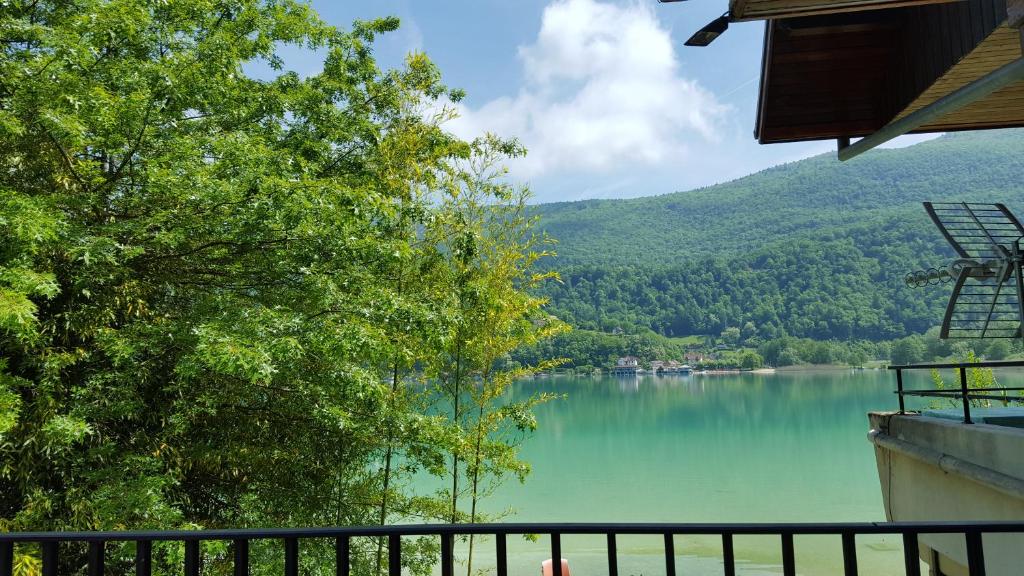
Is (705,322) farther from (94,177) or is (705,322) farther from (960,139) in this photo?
(94,177)

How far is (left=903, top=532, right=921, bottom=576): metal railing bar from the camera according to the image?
150 cm

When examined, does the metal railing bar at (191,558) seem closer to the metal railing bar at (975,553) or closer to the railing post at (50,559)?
the railing post at (50,559)

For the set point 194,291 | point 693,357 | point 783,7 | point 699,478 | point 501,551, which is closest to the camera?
point 501,551

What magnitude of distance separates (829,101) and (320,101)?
5768 mm

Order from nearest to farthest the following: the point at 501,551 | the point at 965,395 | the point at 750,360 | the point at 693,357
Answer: the point at 501,551 → the point at 965,395 → the point at 750,360 → the point at 693,357

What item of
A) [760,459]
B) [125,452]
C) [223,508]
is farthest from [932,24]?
[760,459]

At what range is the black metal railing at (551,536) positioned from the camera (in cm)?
149

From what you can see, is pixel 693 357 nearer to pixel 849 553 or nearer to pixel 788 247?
pixel 788 247

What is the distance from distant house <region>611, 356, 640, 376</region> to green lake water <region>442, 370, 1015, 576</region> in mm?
22068

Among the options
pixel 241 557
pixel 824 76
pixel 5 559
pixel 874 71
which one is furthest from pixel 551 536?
pixel 874 71

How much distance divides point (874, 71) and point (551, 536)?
17.0ft

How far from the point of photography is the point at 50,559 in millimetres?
1653

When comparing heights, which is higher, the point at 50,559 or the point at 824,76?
the point at 824,76

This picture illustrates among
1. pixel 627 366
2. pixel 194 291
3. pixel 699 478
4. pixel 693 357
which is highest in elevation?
pixel 194 291
